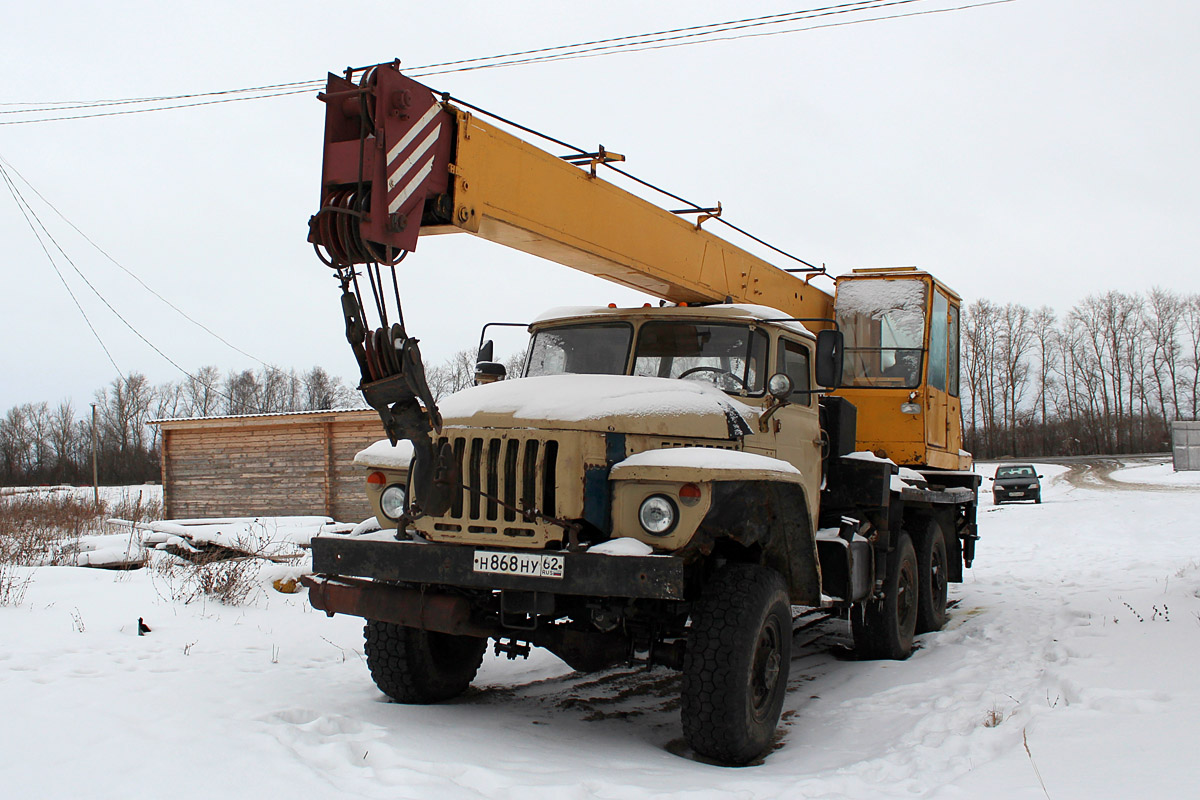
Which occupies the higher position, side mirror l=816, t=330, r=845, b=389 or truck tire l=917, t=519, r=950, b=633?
side mirror l=816, t=330, r=845, b=389

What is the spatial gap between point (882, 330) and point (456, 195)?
17.6 feet

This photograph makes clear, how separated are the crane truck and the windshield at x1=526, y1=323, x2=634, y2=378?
0.6 inches

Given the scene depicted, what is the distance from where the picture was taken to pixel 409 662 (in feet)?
18.0

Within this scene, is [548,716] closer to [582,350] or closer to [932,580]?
[582,350]

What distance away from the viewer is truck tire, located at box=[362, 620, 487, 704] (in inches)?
214

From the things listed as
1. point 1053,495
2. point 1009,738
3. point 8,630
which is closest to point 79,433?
point 1053,495

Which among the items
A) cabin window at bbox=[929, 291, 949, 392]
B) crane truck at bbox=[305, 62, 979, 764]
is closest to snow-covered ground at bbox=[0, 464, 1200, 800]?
crane truck at bbox=[305, 62, 979, 764]

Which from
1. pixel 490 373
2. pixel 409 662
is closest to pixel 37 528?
pixel 490 373

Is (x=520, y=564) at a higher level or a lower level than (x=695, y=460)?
lower

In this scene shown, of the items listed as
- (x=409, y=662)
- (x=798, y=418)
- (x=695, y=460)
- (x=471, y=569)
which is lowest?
(x=409, y=662)

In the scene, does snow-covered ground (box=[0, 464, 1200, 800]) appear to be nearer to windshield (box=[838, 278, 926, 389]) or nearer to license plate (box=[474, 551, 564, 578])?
license plate (box=[474, 551, 564, 578])

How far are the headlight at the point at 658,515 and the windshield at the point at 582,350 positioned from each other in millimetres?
1777

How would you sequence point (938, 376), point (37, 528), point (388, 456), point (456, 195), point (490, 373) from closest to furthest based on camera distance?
point (456, 195)
point (388, 456)
point (490, 373)
point (938, 376)
point (37, 528)

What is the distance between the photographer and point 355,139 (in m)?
4.84
